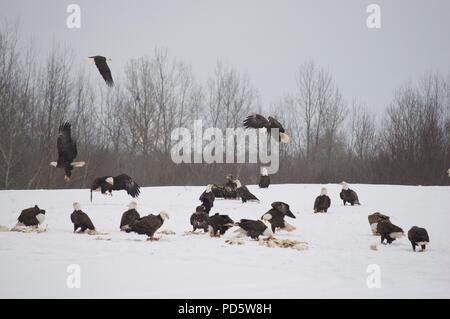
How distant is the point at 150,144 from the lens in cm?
3403

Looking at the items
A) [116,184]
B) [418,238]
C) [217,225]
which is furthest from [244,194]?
[418,238]

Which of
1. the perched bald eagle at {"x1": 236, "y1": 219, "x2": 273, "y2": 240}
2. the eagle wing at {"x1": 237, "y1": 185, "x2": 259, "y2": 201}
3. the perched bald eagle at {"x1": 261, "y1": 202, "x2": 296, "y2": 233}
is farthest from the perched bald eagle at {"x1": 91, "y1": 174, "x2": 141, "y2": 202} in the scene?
the perched bald eagle at {"x1": 236, "y1": 219, "x2": 273, "y2": 240}

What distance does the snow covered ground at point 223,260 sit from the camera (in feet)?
19.3

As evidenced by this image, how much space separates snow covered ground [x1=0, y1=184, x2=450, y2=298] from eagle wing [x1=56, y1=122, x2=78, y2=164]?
1.65m

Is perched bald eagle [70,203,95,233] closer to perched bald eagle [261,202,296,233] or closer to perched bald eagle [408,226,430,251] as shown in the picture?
perched bald eagle [261,202,296,233]

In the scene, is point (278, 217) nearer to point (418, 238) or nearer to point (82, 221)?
point (418, 238)

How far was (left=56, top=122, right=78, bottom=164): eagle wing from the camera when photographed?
38.0 ft

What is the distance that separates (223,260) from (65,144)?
228 inches

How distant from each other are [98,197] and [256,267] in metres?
9.80

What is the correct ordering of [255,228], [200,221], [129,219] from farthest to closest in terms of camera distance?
[200,221] → [129,219] → [255,228]

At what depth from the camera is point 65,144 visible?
1173cm
